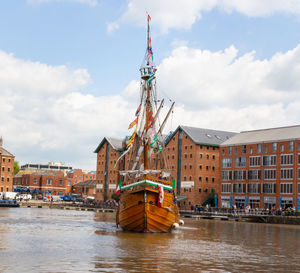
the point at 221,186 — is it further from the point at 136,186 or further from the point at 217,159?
the point at 136,186

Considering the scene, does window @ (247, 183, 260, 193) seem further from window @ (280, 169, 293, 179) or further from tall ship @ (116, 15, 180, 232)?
tall ship @ (116, 15, 180, 232)

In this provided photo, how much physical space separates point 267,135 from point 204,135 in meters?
22.4

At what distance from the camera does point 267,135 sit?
4190 inches

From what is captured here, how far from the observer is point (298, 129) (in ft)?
330

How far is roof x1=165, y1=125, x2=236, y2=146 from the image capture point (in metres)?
122

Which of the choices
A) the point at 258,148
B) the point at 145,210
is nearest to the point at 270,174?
the point at 258,148

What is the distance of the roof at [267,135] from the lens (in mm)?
100150

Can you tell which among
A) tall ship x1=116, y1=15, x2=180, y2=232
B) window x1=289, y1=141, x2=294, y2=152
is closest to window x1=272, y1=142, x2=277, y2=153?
window x1=289, y1=141, x2=294, y2=152

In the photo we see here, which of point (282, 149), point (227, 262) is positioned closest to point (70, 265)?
point (227, 262)

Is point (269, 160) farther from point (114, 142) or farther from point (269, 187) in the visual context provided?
point (114, 142)

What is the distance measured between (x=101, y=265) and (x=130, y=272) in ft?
8.30

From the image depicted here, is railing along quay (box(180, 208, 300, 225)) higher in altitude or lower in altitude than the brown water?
higher

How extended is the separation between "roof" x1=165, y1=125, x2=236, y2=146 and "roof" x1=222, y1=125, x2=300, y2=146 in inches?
375

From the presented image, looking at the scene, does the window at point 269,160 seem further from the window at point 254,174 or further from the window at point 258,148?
the window at point 254,174
